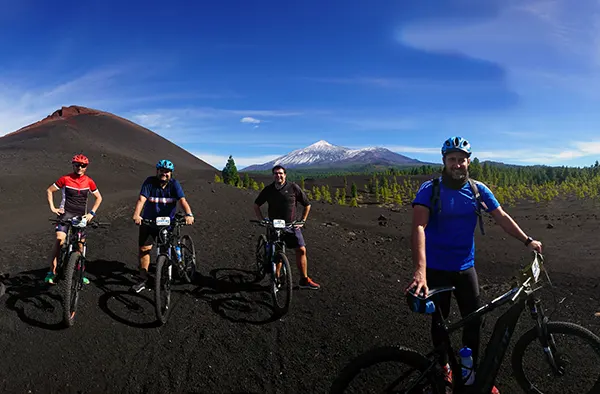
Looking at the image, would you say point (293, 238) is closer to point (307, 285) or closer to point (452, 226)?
point (307, 285)

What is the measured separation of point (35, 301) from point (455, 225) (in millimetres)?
7034

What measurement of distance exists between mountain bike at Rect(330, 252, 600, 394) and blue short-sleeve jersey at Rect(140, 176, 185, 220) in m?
4.96

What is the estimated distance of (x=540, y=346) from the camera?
3.22m

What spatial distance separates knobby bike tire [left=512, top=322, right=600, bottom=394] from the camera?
3.18 meters

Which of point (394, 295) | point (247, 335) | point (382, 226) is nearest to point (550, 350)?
point (247, 335)

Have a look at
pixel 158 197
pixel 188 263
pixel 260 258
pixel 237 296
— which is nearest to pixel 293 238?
pixel 260 258

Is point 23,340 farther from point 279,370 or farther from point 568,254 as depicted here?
point 568,254

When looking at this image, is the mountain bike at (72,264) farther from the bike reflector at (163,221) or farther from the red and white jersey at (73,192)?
the bike reflector at (163,221)

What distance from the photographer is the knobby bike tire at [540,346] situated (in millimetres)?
3176

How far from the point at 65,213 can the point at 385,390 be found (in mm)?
6637

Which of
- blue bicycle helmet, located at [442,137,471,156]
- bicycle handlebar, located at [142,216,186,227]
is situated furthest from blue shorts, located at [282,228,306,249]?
blue bicycle helmet, located at [442,137,471,156]

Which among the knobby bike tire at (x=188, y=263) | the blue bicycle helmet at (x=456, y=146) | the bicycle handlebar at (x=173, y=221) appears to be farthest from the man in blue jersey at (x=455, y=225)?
the knobby bike tire at (x=188, y=263)

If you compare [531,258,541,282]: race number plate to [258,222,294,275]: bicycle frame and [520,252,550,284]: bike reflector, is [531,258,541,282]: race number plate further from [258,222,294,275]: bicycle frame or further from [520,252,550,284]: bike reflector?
[258,222,294,275]: bicycle frame

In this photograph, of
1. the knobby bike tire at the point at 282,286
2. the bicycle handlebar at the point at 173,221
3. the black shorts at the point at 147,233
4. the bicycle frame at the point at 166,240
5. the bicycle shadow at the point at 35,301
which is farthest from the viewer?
the black shorts at the point at 147,233
